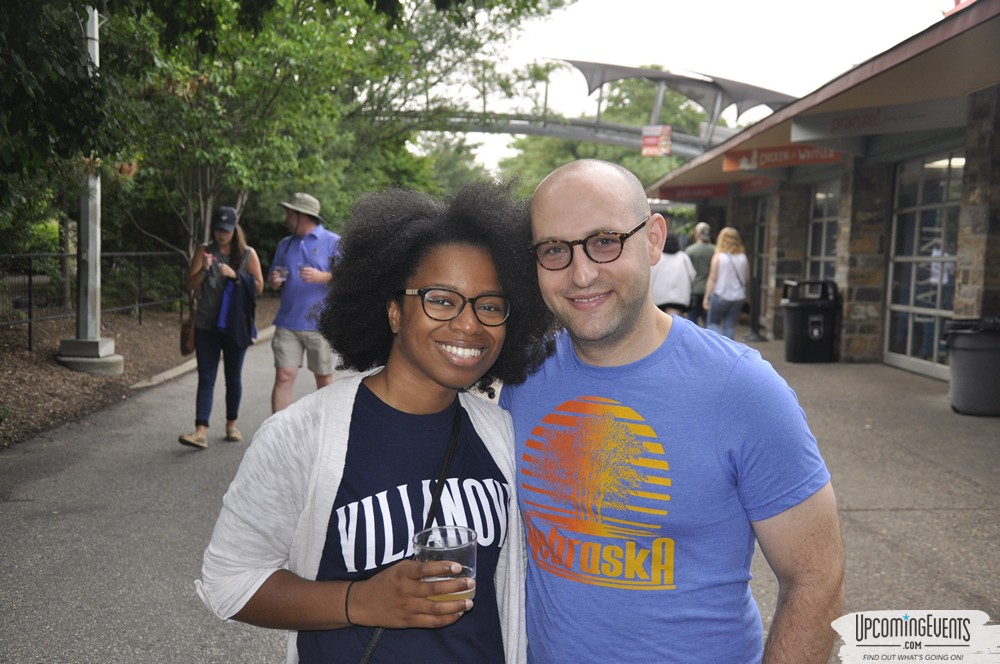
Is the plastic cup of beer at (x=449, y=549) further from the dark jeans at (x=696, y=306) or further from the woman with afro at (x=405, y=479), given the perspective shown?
the dark jeans at (x=696, y=306)

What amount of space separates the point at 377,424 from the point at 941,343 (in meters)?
10.8

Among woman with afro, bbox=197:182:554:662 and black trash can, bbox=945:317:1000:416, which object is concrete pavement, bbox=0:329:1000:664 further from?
woman with afro, bbox=197:182:554:662

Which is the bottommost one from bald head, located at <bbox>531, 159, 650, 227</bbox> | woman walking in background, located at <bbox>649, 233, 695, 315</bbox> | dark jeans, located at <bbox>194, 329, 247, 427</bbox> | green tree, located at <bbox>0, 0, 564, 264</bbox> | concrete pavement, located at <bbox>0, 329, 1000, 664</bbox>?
concrete pavement, located at <bbox>0, 329, 1000, 664</bbox>

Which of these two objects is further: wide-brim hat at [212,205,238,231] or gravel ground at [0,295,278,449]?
gravel ground at [0,295,278,449]

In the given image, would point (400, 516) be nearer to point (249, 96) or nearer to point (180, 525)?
point (180, 525)

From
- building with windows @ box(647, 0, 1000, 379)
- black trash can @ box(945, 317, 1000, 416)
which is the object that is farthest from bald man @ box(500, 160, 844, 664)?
black trash can @ box(945, 317, 1000, 416)

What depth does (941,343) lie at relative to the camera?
11.2 m

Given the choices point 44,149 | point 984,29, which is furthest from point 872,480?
point 44,149

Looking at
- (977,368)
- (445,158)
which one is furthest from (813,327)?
(445,158)

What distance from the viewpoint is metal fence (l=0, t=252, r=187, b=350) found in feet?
36.4

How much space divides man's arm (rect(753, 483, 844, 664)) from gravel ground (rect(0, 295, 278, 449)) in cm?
710

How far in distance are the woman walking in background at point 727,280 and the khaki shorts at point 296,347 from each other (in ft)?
24.2

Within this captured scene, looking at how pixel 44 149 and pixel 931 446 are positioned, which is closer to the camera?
pixel 44 149

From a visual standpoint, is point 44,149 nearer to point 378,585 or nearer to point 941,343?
point 378,585
